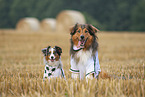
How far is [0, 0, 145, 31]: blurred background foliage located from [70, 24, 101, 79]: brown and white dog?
28.0 meters

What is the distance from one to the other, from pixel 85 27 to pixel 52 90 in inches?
47.0

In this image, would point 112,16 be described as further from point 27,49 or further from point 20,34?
point 27,49

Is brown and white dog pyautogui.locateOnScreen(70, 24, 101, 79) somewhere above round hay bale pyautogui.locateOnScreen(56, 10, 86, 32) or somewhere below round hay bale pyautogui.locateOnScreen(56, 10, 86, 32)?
below

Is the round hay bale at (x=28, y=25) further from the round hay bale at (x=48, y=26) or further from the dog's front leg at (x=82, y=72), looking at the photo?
the dog's front leg at (x=82, y=72)

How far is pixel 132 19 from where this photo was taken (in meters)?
31.5

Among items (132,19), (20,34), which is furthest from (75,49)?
(132,19)

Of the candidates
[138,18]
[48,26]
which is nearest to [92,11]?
[138,18]

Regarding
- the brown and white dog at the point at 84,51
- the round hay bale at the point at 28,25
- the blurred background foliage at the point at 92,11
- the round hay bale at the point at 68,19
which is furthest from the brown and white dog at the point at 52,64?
the blurred background foliage at the point at 92,11

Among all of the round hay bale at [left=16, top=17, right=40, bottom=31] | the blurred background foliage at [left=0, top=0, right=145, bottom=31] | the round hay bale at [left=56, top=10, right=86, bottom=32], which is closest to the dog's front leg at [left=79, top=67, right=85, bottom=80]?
the round hay bale at [left=56, top=10, right=86, bottom=32]

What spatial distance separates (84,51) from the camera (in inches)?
141

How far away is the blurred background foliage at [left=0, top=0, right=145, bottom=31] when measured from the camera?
104ft

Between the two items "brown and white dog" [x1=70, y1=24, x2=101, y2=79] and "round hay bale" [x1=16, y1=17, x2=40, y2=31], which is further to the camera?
"round hay bale" [x1=16, y1=17, x2=40, y2=31]

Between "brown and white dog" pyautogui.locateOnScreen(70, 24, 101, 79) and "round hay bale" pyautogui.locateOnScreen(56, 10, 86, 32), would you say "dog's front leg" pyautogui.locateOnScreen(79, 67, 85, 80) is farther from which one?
"round hay bale" pyautogui.locateOnScreen(56, 10, 86, 32)

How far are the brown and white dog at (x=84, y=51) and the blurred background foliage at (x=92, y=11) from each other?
27964 mm
